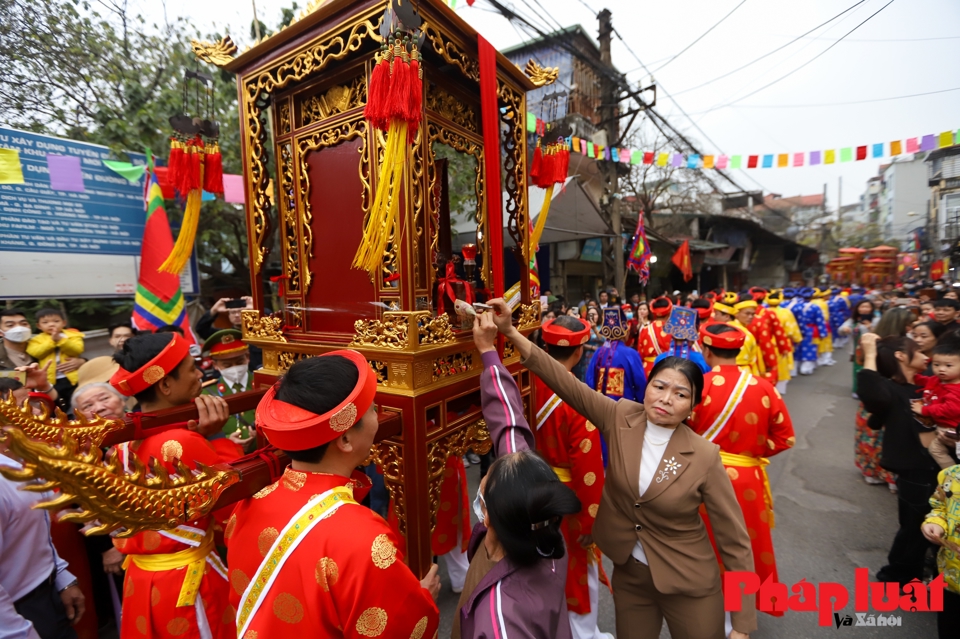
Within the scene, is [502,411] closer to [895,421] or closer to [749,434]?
[749,434]

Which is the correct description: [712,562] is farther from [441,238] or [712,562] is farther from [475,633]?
[441,238]


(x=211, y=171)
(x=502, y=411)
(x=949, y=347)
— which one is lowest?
(x=502, y=411)

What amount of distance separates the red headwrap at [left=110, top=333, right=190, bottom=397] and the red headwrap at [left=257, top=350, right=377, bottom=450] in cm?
95

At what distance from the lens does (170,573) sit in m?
1.71

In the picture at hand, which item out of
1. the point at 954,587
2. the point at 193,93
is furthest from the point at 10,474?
the point at 193,93

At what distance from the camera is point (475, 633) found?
1.19 m

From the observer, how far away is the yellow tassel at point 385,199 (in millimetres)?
1853

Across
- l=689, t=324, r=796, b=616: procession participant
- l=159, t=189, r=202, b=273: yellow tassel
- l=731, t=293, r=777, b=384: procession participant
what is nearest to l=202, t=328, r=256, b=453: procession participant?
l=159, t=189, r=202, b=273: yellow tassel

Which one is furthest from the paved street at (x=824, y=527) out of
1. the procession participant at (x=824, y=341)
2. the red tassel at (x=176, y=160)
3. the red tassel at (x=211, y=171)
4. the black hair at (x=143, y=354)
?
the procession participant at (x=824, y=341)

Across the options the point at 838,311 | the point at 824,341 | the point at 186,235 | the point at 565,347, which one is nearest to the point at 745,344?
the point at 565,347

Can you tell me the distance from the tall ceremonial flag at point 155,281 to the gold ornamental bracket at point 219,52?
3.44m

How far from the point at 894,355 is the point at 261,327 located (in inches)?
186

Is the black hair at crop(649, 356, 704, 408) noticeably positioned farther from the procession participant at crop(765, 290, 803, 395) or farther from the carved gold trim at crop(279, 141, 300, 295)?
the procession participant at crop(765, 290, 803, 395)

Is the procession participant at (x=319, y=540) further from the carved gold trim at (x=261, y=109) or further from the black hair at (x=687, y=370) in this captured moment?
the carved gold trim at (x=261, y=109)
